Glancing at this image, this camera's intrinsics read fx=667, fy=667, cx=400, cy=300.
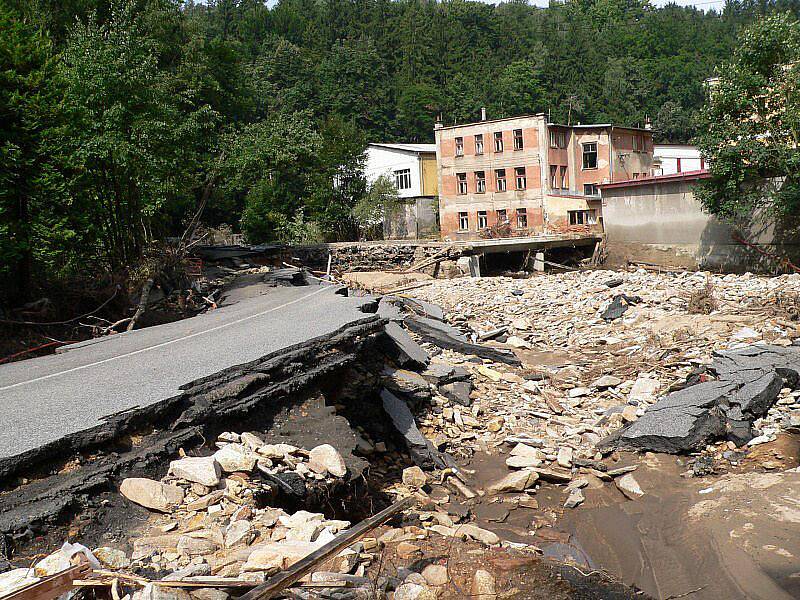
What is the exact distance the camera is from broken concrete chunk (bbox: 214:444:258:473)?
19.5ft

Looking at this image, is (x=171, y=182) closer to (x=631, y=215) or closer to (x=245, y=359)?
(x=245, y=359)

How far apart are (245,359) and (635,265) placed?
905 inches

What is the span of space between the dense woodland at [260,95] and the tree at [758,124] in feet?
55.8

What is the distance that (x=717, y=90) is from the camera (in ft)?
72.9

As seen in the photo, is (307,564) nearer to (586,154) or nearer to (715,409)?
(715,409)

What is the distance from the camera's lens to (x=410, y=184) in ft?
156

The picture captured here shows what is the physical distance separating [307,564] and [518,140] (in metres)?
37.9

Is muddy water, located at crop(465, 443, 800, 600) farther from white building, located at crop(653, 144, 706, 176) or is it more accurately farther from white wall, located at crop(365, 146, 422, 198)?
white building, located at crop(653, 144, 706, 176)

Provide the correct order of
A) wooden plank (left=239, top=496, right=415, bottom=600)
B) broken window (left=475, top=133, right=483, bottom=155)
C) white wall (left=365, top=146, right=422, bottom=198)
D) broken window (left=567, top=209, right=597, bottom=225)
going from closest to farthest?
1. wooden plank (left=239, top=496, right=415, bottom=600)
2. broken window (left=567, top=209, right=597, bottom=225)
3. broken window (left=475, top=133, right=483, bottom=155)
4. white wall (left=365, top=146, right=422, bottom=198)

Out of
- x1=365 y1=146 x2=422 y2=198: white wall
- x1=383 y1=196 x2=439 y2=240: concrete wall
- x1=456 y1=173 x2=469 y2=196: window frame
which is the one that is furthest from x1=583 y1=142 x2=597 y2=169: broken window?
x1=365 y1=146 x2=422 y2=198: white wall

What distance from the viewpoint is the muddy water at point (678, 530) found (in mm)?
6004

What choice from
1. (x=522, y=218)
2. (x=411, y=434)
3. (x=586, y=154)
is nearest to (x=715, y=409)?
(x=411, y=434)

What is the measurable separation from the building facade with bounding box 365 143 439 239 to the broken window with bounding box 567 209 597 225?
31.6 feet

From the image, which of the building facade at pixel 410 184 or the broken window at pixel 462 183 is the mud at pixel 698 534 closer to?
the broken window at pixel 462 183
